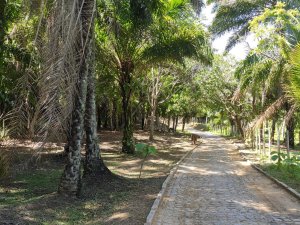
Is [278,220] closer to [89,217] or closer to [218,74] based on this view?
[89,217]

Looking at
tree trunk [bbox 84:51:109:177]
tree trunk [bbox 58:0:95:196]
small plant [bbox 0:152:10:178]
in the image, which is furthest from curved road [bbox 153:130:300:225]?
small plant [bbox 0:152:10:178]

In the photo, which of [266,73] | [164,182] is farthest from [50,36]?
[266,73]

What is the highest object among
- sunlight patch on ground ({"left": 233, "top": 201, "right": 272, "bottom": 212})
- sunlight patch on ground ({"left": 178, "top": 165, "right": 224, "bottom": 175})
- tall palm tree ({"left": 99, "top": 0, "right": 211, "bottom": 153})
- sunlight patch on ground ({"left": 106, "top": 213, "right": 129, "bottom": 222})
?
tall palm tree ({"left": 99, "top": 0, "right": 211, "bottom": 153})

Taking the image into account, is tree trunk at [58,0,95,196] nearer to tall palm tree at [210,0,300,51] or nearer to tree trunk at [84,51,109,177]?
tree trunk at [84,51,109,177]

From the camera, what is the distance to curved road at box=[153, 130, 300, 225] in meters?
7.63

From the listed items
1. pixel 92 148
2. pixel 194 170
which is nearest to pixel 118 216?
pixel 92 148

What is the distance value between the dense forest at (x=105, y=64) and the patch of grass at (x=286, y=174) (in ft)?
1.01

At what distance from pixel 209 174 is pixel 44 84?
975cm

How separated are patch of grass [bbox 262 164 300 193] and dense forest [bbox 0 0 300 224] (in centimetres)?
31

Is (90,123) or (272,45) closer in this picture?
(90,123)

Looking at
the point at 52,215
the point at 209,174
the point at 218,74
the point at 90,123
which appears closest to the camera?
the point at 52,215

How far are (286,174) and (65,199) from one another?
26.3 feet

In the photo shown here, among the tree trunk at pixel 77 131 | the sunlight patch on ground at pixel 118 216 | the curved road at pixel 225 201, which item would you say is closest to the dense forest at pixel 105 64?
the tree trunk at pixel 77 131

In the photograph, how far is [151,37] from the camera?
53.3 ft
